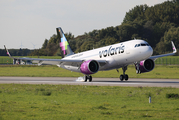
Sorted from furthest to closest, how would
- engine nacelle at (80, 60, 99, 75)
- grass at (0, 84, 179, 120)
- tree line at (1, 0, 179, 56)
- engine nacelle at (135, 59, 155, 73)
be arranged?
tree line at (1, 0, 179, 56)
engine nacelle at (135, 59, 155, 73)
engine nacelle at (80, 60, 99, 75)
grass at (0, 84, 179, 120)

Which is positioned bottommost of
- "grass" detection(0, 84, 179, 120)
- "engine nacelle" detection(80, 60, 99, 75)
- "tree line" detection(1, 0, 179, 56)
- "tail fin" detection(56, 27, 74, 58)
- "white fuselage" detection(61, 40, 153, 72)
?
"grass" detection(0, 84, 179, 120)

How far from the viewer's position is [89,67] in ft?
123

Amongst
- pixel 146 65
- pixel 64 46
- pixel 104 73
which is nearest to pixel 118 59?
pixel 146 65

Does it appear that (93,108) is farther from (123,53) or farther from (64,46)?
(64,46)

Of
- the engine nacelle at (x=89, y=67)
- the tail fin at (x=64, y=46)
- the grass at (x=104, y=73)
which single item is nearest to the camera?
the engine nacelle at (x=89, y=67)

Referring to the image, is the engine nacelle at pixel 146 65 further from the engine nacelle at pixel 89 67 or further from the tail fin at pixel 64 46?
the tail fin at pixel 64 46

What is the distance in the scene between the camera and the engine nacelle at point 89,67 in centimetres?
3691

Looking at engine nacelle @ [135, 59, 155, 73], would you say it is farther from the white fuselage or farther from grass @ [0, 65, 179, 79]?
grass @ [0, 65, 179, 79]

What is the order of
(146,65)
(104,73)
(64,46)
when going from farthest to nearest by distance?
(104,73) < (64,46) < (146,65)

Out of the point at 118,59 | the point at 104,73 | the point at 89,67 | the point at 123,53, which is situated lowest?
the point at 104,73

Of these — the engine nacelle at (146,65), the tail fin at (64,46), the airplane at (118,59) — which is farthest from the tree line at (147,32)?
the engine nacelle at (146,65)

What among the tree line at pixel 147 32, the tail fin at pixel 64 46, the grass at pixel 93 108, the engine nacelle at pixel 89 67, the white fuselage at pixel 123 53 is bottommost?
the grass at pixel 93 108

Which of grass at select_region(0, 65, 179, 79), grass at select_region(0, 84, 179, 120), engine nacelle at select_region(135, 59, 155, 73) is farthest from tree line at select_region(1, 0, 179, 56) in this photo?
grass at select_region(0, 84, 179, 120)

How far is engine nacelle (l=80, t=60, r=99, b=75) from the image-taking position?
3691cm
